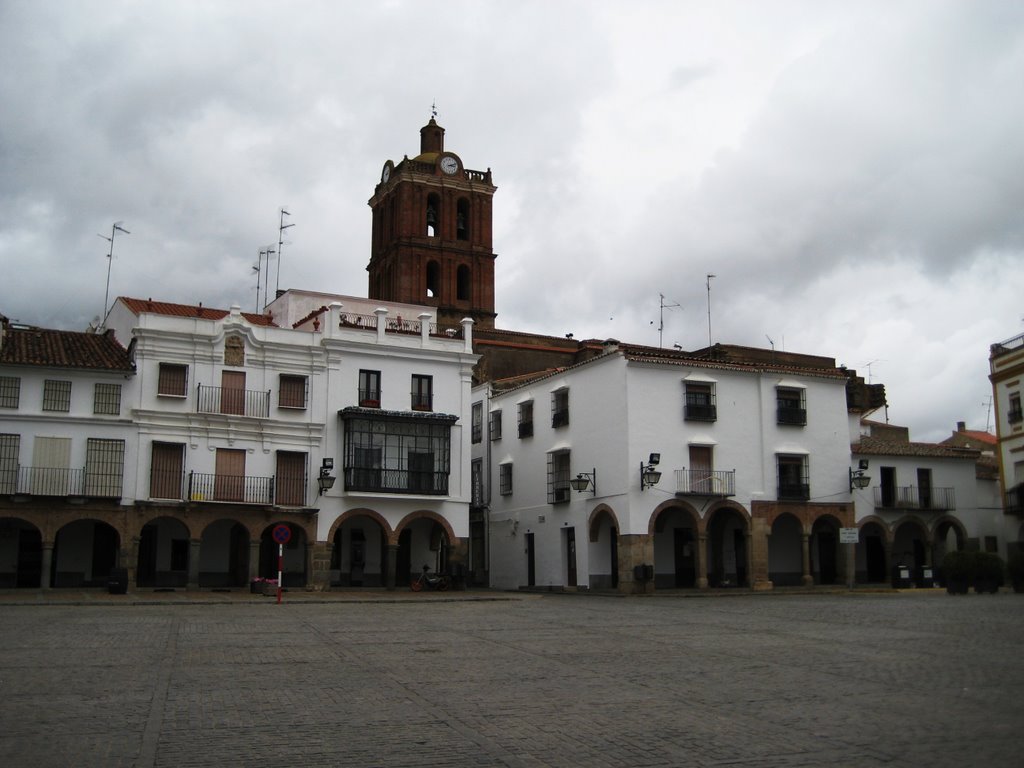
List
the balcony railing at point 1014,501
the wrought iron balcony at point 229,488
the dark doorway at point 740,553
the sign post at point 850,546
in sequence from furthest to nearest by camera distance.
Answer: the balcony railing at point 1014,501 → the dark doorway at point 740,553 → the sign post at point 850,546 → the wrought iron balcony at point 229,488

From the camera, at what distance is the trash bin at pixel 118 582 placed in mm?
Answer: 32438

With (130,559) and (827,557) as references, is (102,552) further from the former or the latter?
(827,557)

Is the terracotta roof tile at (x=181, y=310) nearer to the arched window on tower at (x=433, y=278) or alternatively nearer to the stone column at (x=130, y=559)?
the stone column at (x=130, y=559)

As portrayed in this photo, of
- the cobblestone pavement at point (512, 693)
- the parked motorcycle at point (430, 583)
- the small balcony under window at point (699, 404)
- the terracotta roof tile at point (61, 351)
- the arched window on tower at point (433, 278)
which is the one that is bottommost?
the cobblestone pavement at point (512, 693)

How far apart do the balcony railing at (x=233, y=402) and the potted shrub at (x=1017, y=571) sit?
24.7 meters

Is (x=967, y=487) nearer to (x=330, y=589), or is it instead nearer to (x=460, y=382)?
(x=460, y=382)

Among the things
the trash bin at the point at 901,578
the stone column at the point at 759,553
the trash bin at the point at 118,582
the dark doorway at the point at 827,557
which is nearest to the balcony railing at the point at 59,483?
the trash bin at the point at 118,582

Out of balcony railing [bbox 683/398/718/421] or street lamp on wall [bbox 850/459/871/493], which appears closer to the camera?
balcony railing [bbox 683/398/718/421]

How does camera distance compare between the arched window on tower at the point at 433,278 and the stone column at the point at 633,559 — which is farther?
the arched window on tower at the point at 433,278

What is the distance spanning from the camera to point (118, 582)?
32.4 metres

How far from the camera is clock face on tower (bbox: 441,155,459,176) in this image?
240 feet

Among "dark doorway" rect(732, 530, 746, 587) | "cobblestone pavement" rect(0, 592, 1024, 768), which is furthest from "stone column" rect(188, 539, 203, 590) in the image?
"dark doorway" rect(732, 530, 746, 587)

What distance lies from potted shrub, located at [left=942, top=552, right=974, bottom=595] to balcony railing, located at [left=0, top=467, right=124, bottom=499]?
1033 inches

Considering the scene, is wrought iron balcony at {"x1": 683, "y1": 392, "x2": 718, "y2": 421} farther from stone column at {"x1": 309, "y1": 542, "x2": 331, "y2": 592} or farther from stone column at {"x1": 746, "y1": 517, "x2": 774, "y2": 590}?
stone column at {"x1": 309, "y1": 542, "x2": 331, "y2": 592}
